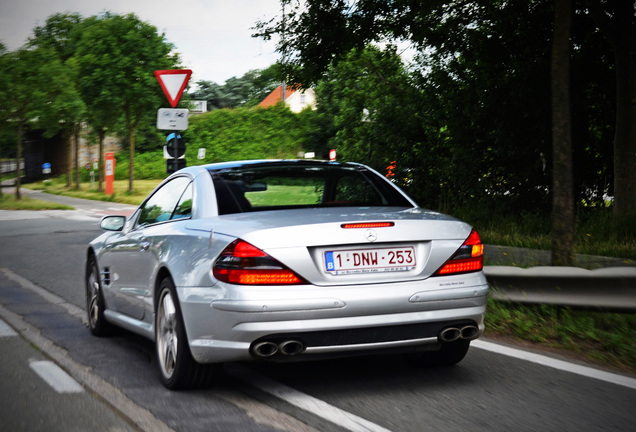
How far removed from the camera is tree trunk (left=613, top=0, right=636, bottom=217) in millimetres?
12445

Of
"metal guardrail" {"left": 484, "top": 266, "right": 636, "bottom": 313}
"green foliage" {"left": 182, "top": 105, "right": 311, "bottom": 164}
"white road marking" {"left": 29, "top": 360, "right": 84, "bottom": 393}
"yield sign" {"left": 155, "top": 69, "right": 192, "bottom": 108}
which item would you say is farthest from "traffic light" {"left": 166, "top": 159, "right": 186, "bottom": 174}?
"green foliage" {"left": 182, "top": 105, "right": 311, "bottom": 164}

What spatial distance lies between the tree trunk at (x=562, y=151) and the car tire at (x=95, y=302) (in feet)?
14.1

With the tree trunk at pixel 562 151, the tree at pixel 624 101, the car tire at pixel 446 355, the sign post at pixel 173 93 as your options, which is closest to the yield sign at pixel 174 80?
the sign post at pixel 173 93

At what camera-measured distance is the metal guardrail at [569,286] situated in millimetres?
6270

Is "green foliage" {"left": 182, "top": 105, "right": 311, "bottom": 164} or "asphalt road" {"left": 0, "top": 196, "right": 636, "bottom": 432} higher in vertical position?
"green foliage" {"left": 182, "top": 105, "right": 311, "bottom": 164}

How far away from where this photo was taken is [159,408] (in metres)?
4.80

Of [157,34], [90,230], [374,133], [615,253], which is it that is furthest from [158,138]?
[615,253]

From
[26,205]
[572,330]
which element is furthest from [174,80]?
[26,205]

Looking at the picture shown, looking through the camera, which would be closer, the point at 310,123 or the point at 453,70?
the point at 453,70

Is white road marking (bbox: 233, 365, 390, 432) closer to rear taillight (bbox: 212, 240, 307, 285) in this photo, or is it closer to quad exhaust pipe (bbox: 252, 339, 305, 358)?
quad exhaust pipe (bbox: 252, 339, 305, 358)

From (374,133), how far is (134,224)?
10796 millimetres

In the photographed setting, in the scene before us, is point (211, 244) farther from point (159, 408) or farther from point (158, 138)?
point (158, 138)

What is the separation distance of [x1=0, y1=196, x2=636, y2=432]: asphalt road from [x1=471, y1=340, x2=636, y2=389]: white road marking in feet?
0.04

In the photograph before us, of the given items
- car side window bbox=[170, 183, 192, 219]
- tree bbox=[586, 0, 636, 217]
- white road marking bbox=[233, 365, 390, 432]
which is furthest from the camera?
tree bbox=[586, 0, 636, 217]
